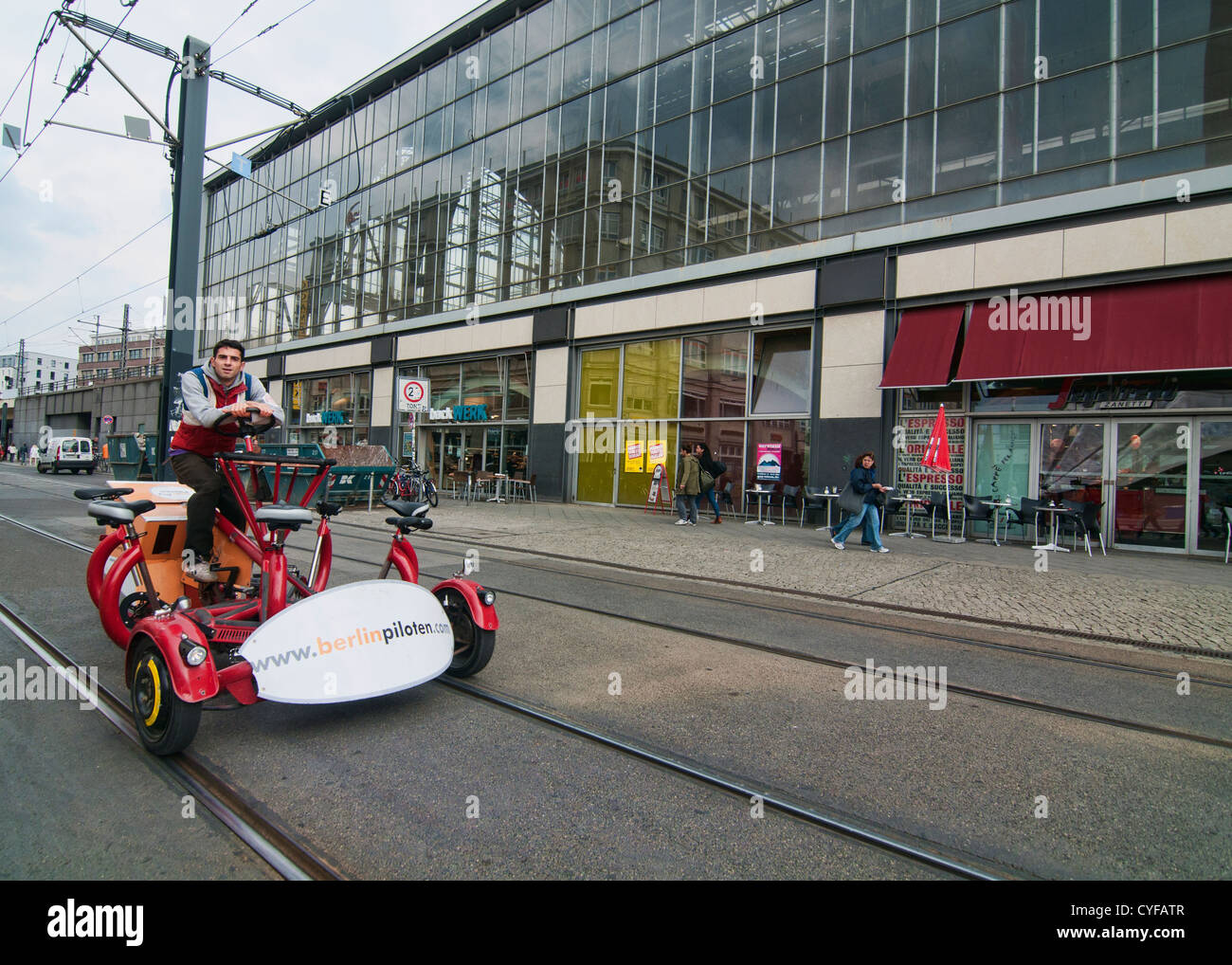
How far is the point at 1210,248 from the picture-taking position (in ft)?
36.5

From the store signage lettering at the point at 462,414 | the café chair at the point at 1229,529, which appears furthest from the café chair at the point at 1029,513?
the store signage lettering at the point at 462,414

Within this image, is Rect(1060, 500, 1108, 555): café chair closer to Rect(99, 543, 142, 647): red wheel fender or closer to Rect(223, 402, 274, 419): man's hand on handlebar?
Rect(223, 402, 274, 419): man's hand on handlebar

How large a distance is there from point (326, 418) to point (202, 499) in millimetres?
26854

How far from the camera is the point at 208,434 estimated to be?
4570mm

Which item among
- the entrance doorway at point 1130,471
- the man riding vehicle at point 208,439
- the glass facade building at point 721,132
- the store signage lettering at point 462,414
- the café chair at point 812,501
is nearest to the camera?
the man riding vehicle at point 208,439

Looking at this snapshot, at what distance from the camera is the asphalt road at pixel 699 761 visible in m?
2.49

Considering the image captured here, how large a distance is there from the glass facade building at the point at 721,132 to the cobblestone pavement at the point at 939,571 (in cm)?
692

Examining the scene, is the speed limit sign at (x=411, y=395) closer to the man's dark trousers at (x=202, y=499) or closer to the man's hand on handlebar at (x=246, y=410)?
the man's dark trousers at (x=202, y=499)

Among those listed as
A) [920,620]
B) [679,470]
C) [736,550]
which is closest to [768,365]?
[679,470]

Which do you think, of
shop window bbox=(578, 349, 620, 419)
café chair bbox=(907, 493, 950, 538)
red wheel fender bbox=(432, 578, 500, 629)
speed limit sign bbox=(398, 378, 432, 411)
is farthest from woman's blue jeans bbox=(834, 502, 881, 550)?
speed limit sign bbox=(398, 378, 432, 411)

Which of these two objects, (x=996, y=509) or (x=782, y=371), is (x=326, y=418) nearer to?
(x=782, y=371)

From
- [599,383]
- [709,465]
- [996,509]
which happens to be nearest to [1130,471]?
[996,509]

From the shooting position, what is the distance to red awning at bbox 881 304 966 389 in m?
13.2

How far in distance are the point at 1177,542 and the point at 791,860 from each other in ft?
42.5
